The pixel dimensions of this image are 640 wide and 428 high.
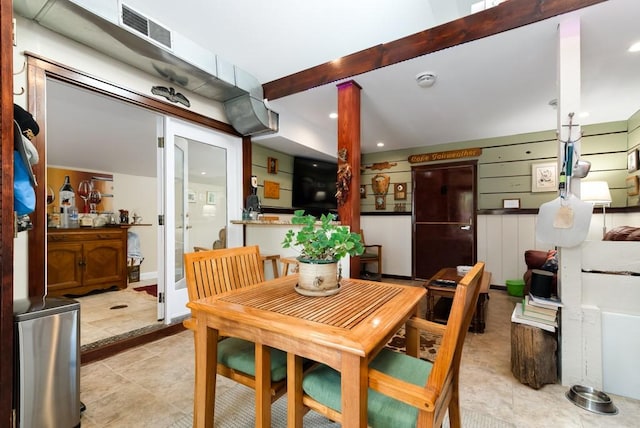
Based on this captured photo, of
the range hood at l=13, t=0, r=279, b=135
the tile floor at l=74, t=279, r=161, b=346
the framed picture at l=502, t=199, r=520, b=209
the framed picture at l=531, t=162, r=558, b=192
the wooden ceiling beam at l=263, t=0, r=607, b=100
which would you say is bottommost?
the tile floor at l=74, t=279, r=161, b=346

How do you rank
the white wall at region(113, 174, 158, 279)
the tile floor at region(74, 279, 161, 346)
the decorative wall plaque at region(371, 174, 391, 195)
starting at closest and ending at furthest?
the tile floor at region(74, 279, 161, 346)
the white wall at region(113, 174, 158, 279)
the decorative wall plaque at region(371, 174, 391, 195)

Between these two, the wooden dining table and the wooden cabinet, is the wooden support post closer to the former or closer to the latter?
the wooden dining table

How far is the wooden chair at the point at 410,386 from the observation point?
2.81ft

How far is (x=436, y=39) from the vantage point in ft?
7.27

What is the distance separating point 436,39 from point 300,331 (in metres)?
2.36

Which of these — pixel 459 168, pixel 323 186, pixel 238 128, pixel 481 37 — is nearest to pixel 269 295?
pixel 481 37

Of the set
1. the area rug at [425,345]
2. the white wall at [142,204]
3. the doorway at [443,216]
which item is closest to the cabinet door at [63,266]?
the white wall at [142,204]

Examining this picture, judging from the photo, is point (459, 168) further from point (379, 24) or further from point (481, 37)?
point (379, 24)

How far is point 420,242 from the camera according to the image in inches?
194

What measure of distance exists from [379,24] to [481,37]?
0.74 meters

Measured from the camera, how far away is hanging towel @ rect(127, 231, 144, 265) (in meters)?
4.60

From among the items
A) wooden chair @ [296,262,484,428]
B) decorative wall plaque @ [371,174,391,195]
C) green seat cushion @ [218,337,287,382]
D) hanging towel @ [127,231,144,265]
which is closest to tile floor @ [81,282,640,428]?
green seat cushion @ [218,337,287,382]

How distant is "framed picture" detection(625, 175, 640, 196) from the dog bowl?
2.85 metres

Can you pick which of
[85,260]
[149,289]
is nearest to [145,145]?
[85,260]
